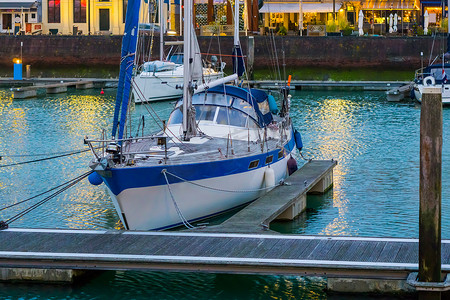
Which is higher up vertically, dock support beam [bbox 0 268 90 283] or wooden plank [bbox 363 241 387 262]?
wooden plank [bbox 363 241 387 262]

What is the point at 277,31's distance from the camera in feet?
220

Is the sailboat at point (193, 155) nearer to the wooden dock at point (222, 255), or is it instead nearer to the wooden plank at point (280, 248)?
the wooden dock at point (222, 255)

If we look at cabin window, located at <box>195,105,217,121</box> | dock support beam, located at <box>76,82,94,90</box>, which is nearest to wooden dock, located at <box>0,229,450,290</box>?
cabin window, located at <box>195,105,217,121</box>

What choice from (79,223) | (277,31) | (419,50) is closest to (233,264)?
(79,223)

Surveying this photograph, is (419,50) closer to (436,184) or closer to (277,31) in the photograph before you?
(277,31)

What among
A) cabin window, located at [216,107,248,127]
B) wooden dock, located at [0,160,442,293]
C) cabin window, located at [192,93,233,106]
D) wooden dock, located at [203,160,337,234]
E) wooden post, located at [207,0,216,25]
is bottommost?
wooden dock, located at [0,160,442,293]

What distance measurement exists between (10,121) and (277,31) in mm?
31429

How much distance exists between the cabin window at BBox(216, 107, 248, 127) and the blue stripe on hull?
1.74 meters

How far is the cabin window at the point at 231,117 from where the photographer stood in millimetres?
21375

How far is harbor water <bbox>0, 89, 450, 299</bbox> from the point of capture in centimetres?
1527

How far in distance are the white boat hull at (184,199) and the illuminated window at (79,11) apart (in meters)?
54.8

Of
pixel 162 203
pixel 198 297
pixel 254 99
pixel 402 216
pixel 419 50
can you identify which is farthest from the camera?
pixel 419 50

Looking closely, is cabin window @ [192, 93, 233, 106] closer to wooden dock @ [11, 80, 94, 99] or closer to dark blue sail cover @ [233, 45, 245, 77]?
dark blue sail cover @ [233, 45, 245, 77]

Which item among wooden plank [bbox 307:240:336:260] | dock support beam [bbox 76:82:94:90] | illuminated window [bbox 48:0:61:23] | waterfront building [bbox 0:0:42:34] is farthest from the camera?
waterfront building [bbox 0:0:42:34]
